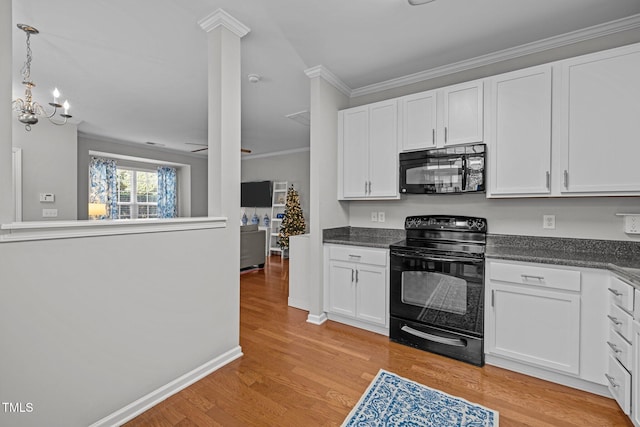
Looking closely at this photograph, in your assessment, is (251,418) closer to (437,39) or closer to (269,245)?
(437,39)

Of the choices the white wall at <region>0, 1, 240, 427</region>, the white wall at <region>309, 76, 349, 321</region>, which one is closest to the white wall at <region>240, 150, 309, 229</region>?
the white wall at <region>309, 76, 349, 321</region>

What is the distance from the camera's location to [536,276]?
1.98 metres

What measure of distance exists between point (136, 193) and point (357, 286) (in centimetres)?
675

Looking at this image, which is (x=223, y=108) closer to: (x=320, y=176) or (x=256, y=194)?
(x=320, y=176)

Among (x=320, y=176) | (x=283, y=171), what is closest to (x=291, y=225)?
(x=283, y=171)

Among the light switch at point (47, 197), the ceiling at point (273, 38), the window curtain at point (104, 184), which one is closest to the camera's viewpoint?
the ceiling at point (273, 38)

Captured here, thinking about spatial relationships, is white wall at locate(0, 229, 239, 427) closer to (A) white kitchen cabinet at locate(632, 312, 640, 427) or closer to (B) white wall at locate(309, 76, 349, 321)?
(B) white wall at locate(309, 76, 349, 321)

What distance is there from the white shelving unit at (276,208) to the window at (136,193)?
3.11 m

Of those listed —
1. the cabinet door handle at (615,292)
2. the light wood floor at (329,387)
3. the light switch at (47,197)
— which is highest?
the light switch at (47,197)

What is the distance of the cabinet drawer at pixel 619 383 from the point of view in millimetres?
1544

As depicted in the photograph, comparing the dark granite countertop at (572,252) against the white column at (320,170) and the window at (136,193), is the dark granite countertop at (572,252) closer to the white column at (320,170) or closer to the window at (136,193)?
the white column at (320,170)

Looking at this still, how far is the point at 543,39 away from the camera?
2.35m

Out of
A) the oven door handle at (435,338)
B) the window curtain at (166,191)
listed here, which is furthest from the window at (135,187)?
the oven door handle at (435,338)

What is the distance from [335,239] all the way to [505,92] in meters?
2.01
